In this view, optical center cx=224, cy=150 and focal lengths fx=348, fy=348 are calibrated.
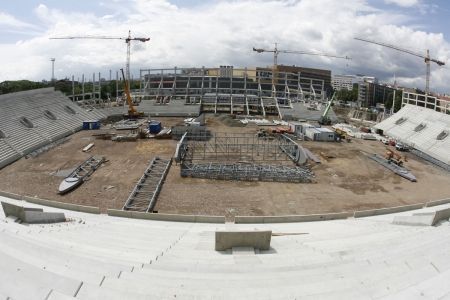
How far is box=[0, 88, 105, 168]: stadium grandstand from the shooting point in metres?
37.5

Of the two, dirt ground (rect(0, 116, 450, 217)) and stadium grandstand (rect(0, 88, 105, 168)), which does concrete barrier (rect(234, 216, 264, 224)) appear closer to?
dirt ground (rect(0, 116, 450, 217))

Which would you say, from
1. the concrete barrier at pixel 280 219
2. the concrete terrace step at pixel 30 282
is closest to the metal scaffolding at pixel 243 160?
the concrete barrier at pixel 280 219

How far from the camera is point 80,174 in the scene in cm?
3008

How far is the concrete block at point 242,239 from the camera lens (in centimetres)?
1187

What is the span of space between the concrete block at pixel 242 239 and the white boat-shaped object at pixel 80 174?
18093 millimetres

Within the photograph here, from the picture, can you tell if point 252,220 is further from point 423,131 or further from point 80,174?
point 423,131

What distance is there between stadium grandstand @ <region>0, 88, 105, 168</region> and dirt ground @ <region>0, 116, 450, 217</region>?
270 centimetres

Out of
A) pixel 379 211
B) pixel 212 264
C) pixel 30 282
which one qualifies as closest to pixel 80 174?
pixel 212 264

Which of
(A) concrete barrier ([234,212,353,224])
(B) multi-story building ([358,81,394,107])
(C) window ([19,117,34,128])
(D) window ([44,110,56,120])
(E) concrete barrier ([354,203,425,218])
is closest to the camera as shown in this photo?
(A) concrete barrier ([234,212,353,224])

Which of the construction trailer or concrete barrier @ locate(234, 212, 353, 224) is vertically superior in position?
the construction trailer

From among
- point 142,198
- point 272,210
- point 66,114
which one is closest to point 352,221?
point 272,210

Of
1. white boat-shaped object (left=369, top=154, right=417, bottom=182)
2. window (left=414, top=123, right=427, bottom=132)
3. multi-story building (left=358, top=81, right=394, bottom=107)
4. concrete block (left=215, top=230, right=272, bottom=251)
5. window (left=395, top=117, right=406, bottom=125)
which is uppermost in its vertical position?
multi-story building (left=358, top=81, right=394, bottom=107)

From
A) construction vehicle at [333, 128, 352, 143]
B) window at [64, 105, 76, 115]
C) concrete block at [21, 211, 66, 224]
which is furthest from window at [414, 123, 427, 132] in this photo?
window at [64, 105, 76, 115]

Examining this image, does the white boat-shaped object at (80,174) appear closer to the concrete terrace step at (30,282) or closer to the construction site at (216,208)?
the construction site at (216,208)
